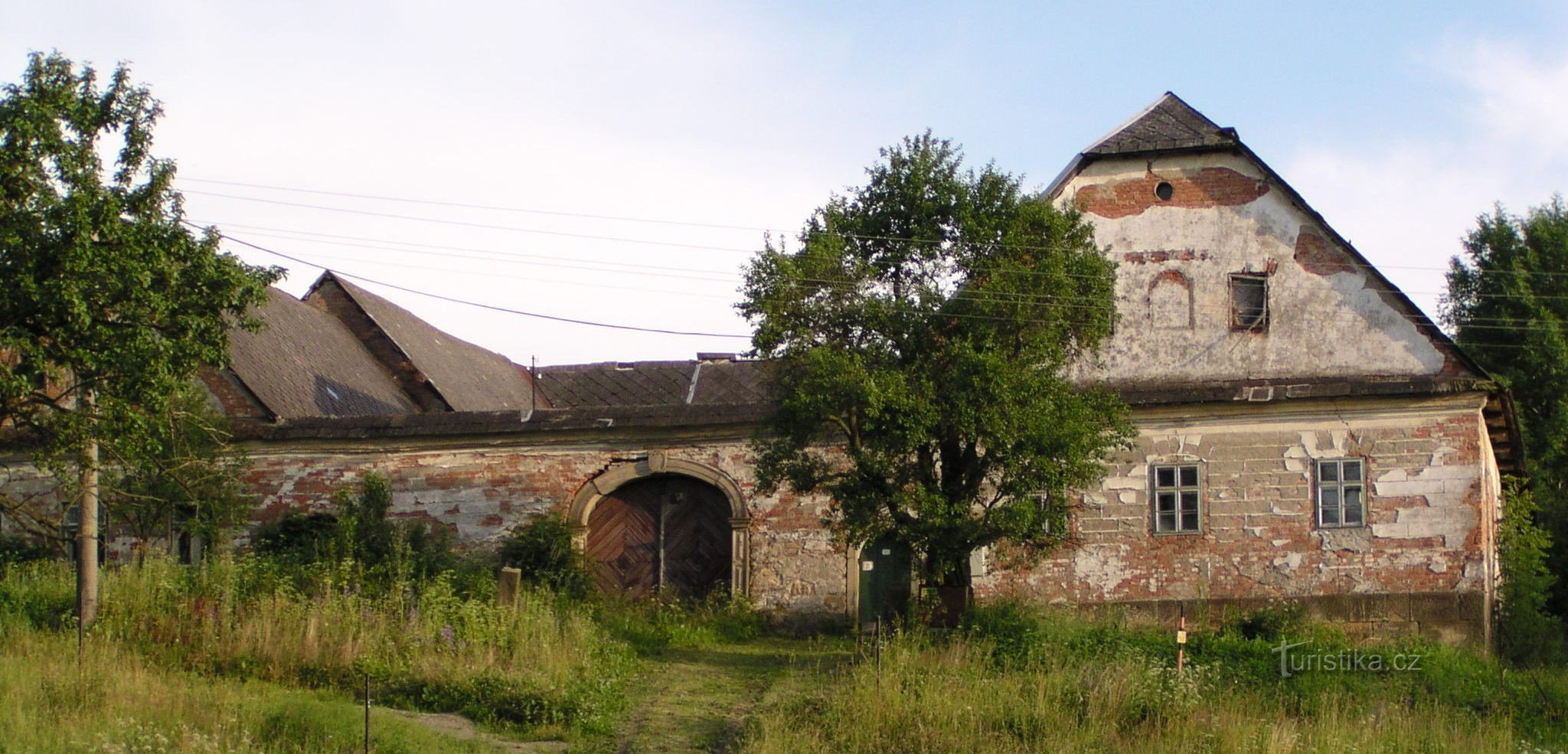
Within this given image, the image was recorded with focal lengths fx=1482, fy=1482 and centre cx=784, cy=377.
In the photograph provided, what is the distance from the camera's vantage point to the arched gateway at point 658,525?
1875 cm

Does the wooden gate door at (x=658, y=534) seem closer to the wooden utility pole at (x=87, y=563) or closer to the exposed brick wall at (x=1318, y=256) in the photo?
the wooden utility pole at (x=87, y=563)

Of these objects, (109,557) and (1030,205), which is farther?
(109,557)

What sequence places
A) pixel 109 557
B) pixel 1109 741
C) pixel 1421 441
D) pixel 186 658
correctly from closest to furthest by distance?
pixel 1109 741 < pixel 186 658 < pixel 1421 441 < pixel 109 557

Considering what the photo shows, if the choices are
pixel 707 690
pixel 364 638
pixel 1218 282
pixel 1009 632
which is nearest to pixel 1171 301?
pixel 1218 282

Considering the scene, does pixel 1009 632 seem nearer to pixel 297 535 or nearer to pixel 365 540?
pixel 365 540

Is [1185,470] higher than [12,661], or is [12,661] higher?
[1185,470]

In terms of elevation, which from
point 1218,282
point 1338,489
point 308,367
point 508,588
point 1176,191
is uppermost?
point 1176,191

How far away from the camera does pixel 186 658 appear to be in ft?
43.1

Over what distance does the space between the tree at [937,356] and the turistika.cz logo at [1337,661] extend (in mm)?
2508

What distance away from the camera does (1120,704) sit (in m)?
11.8

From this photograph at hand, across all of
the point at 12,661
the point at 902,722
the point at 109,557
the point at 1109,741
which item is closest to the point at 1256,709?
the point at 1109,741

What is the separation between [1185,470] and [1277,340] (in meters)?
2.13

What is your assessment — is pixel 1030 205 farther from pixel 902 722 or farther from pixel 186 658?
pixel 186 658

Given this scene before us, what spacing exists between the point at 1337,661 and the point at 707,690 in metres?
6.04
